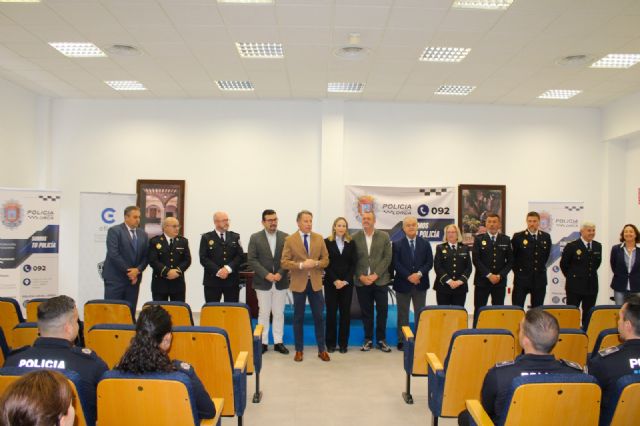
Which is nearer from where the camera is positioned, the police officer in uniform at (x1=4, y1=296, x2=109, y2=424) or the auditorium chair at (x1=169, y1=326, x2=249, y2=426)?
the police officer in uniform at (x1=4, y1=296, x2=109, y2=424)

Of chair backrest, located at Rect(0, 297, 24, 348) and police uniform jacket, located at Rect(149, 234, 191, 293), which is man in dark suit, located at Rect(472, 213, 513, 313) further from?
chair backrest, located at Rect(0, 297, 24, 348)

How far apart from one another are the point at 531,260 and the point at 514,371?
14.0 feet

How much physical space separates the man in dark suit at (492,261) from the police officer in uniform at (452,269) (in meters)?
0.33

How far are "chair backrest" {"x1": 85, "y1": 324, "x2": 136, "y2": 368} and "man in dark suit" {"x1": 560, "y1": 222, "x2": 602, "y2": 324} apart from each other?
17.9 ft

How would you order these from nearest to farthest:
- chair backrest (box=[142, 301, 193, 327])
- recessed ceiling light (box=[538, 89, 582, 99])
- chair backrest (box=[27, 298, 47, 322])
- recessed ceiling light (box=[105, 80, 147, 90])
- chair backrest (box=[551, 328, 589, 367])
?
chair backrest (box=[551, 328, 589, 367]) < chair backrest (box=[142, 301, 193, 327]) < chair backrest (box=[27, 298, 47, 322]) < recessed ceiling light (box=[105, 80, 147, 90]) < recessed ceiling light (box=[538, 89, 582, 99])

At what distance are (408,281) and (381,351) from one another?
37.0 inches

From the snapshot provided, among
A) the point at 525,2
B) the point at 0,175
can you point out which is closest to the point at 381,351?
the point at 525,2

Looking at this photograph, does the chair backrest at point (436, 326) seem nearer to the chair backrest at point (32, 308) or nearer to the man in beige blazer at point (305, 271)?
the man in beige blazer at point (305, 271)

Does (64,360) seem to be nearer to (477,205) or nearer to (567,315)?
(567,315)

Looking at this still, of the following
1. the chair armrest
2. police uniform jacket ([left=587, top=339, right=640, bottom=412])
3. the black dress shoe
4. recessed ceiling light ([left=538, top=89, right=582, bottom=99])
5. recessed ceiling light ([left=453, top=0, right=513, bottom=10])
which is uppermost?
recessed ceiling light ([left=453, top=0, right=513, bottom=10])

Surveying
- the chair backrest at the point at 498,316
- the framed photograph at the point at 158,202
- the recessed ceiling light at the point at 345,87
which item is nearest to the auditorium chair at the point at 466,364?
the chair backrest at the point at 498,316

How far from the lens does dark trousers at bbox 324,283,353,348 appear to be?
5.83m

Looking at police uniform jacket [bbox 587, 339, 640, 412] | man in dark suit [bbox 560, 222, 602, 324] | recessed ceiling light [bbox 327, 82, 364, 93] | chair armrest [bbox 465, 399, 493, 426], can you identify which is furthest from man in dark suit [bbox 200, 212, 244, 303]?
man in dark suit [bbox 560, 222, 602, 324]

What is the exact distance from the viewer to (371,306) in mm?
5988
